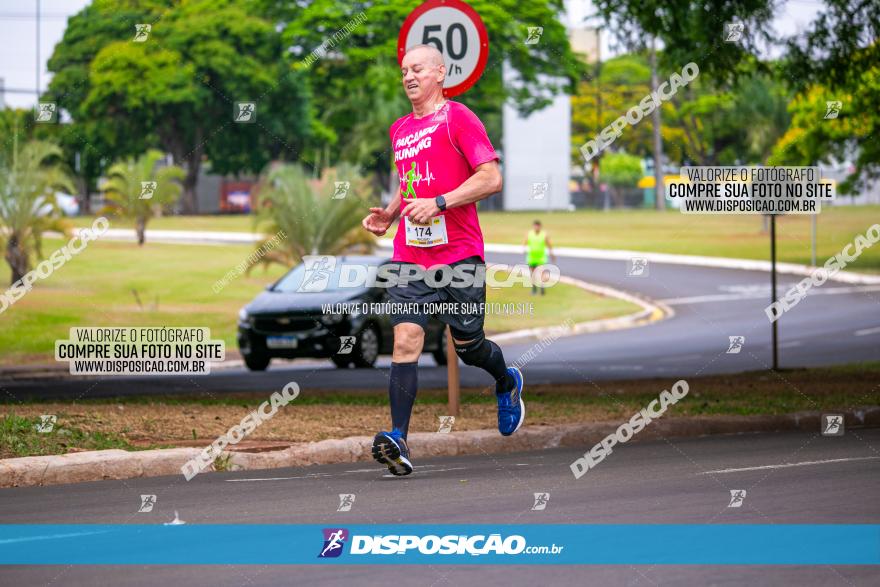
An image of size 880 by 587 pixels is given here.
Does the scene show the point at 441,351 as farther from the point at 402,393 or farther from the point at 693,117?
the point at 693,117

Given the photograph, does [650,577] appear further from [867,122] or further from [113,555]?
[867,122]

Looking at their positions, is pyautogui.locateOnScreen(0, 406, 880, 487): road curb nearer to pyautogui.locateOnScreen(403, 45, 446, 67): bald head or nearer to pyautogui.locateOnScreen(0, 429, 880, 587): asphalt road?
pyautogui.locateOnScreen(0, 429, 880, 587): asphalt road

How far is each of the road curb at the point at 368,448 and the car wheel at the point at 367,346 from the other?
9.74 m

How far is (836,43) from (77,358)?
10.7 m

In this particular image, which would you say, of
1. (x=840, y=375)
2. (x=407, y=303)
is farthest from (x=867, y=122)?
(x=407, y=303)

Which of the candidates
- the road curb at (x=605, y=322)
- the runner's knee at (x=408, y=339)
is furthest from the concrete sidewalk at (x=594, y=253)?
the runner's knee at (x=408, y=339)

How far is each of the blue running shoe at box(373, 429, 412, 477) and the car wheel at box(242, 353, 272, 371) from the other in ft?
43.3

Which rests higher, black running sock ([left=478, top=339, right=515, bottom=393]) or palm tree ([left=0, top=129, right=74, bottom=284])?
palm tree ([left=0, top=129, right=74, bottom=284])

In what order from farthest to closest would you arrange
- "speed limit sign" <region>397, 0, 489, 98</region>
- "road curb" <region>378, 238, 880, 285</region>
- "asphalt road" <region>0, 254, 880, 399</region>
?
"road curb" <region>378, 238, 880, 285</region>, "asphalt road" <region>0, 254, 880, 399</region>, "speed limit sign" <region>397, 0, 489, 98</region>

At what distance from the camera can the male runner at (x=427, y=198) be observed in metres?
8.02

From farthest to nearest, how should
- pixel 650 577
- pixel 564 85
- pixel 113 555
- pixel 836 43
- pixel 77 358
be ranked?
pixel 564 85 → pixel 77 358 → pixel 836 43 → pixel 113 555 → pixel 650 577

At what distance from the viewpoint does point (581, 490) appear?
25.1 feet

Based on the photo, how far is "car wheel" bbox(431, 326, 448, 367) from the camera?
2164 cm

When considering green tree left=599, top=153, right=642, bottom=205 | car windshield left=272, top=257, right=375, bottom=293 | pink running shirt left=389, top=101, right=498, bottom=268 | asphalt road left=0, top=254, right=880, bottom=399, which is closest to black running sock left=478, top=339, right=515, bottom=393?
pink running shirt left=389, top=101, right=498, bottom=268
